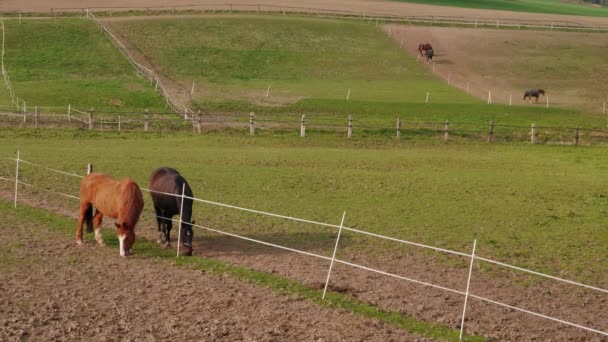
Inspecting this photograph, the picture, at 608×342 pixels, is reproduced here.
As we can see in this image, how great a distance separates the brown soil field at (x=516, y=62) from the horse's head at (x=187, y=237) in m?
39.3

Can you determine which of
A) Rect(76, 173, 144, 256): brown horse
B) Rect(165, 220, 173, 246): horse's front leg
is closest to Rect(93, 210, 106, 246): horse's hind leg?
Rect(76, 173, 144, 256): brown horse

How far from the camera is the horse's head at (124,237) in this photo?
14789 millimetres

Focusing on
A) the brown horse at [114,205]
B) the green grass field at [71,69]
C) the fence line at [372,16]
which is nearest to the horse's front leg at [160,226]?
the brown horse at [114,205]

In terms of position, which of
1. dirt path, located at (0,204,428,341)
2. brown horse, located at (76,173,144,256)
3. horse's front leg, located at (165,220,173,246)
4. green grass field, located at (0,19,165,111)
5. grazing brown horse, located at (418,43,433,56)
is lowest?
dirt path, located at (0,204,428,341)

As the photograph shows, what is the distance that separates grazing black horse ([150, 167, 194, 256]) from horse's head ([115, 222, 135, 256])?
3.33 ft

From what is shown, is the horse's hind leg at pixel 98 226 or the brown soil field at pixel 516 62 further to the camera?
the brown soil field at pixel 516 62

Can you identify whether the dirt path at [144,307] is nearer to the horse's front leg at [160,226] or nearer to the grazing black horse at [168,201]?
the grazing black horse at [168,201]

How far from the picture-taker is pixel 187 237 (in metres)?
15.4

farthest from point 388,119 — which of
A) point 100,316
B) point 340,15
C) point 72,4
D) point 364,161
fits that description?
point 72,4

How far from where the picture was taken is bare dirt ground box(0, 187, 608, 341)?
1193cm

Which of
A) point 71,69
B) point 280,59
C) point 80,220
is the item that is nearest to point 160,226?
point 80,220

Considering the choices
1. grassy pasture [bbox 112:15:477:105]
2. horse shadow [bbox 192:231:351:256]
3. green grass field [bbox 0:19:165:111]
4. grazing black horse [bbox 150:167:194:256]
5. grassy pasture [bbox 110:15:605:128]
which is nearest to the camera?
grazing black horse [bbox 150:167:194:256]

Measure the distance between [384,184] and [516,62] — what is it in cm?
4355

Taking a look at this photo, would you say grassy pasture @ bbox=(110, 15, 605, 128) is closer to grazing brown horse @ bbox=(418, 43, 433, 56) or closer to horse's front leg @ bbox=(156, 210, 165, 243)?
grazing brown horse @ bbox=(418, 43, 433, 56)
